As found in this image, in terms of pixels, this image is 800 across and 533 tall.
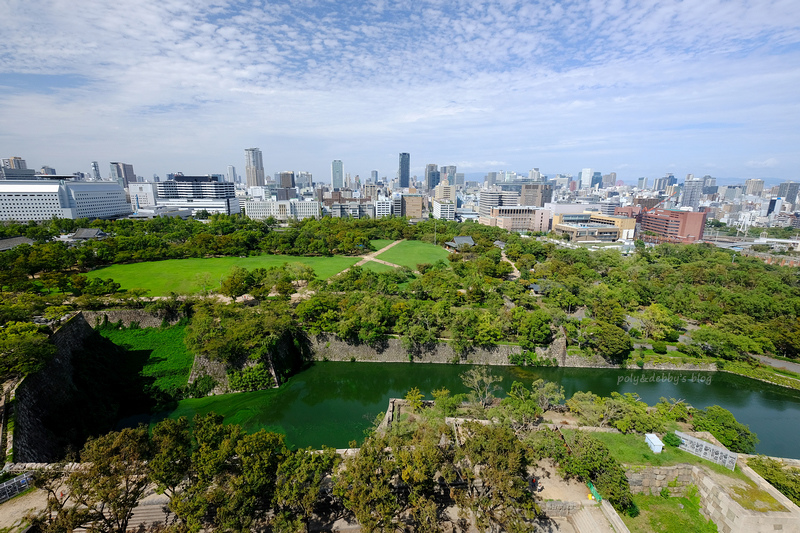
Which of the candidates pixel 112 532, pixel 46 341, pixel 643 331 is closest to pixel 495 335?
pixel 643 331

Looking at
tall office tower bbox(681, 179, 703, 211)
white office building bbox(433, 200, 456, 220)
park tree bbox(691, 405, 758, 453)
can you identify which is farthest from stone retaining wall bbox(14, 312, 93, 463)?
tall office tower bbox(681, 179, 703, 211)

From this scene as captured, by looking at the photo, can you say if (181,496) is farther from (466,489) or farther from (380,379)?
(380,379)

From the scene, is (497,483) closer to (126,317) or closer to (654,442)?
(654,442)

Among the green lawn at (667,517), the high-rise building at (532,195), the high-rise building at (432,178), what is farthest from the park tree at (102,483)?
the high-rise building at (432,178)

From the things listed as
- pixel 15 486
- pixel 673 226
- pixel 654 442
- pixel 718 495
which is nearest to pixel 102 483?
pixel 15 486

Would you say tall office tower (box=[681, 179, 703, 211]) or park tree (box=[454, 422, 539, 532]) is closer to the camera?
park tree (box=[454, 422, 539, 532])

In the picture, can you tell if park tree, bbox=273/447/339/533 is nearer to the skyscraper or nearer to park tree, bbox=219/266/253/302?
park tree, bbox=219/266/253/302
